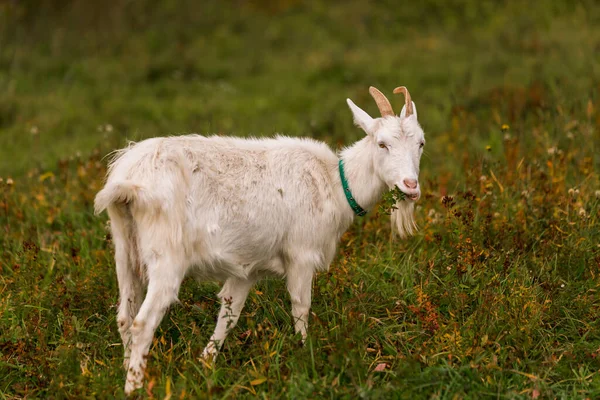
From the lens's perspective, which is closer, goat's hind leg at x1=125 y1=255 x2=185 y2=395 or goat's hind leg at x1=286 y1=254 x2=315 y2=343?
goat's hind leg at x1=125 y1=255 x2=185 y2=395

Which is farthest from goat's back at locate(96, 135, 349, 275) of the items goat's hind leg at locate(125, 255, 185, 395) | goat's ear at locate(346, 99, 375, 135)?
goat's ear at locate(346, 99, 375, 135)

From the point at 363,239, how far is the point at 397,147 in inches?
58.2

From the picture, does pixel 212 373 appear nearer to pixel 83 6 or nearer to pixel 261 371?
pixel 261 371

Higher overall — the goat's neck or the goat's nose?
the goat's nose

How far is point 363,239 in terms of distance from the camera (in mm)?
5852

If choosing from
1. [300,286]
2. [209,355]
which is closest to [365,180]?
[300,286]

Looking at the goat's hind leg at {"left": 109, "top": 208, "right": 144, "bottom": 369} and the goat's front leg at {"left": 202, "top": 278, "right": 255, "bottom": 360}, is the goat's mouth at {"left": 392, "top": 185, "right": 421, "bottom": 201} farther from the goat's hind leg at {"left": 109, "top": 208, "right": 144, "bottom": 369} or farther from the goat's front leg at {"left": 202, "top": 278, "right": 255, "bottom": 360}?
the goat's hind leg at {"left": 109, "top": 208, "right": 144, "bottom": 369}

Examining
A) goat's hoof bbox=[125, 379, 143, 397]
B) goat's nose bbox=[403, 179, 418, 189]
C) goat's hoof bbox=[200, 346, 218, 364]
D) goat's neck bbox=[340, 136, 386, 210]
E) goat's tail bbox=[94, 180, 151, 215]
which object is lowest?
goat's hoof bbox=[200, 346, 218, 364]

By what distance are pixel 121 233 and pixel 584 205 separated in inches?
144

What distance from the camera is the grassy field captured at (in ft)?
13.6

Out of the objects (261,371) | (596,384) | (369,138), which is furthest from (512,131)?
(261,371)

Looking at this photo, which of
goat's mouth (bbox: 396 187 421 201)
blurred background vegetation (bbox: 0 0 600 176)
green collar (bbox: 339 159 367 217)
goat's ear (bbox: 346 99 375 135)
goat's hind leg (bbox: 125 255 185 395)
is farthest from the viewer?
blurred background vegetation (bbox: 0 0 600 176)

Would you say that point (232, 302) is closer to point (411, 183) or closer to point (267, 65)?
point (411, 183)

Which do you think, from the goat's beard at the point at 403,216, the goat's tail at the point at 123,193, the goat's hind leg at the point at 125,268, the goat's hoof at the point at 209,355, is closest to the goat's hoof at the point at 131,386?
the goat's hind leg at the point at 125,268
